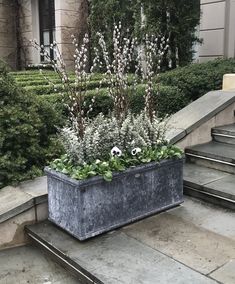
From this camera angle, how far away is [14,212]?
346 cm

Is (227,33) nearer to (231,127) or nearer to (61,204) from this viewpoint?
(231,127)

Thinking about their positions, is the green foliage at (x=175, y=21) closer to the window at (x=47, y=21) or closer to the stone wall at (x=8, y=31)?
the window at (x=47, y=21)

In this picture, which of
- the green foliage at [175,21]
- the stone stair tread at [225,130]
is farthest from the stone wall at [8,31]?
the stone stair tread at [225,130]

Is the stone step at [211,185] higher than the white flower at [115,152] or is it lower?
lower

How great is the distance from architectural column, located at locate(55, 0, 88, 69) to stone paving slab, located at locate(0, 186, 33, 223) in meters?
10.6

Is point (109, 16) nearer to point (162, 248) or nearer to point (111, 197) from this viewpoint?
point (111, 197)

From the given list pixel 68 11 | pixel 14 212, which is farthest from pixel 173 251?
pixel 68 11

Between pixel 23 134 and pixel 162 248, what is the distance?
186 cm

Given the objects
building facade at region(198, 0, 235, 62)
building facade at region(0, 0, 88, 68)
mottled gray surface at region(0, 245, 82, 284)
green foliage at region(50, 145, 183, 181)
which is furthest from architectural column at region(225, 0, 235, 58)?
mottled gray surface at region(0, 245, 82, 284)

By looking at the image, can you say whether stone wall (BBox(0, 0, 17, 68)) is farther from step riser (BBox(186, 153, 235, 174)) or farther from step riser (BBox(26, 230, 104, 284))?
step riser (BBox(26, 230, 104, 284))

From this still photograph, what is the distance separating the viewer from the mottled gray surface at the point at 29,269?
2980 mm

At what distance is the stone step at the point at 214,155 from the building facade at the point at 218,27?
471 cm

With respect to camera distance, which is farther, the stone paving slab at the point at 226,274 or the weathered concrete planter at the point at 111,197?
the weathered concrete planter at the point at 111,197

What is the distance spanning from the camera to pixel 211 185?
4.08 metres
